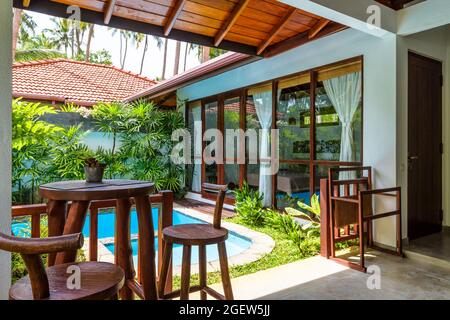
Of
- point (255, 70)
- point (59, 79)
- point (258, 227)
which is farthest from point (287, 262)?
point (59, 79)

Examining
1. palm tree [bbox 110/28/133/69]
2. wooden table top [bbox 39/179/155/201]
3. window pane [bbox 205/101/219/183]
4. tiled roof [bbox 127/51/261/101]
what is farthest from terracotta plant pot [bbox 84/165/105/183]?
palm tree [bbox 110/28/133/69]

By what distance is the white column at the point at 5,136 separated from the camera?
76.2 inches

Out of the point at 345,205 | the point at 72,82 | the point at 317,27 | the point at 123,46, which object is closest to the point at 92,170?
the point at 345,205

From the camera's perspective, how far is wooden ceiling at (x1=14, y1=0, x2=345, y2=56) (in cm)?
363

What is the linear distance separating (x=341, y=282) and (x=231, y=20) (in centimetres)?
341

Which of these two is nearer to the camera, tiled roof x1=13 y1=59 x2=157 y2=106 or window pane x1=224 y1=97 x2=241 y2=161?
window pane x1=224 y1=97 x2=241 y2=161

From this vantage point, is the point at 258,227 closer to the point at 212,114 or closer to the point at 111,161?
the point at 212,114

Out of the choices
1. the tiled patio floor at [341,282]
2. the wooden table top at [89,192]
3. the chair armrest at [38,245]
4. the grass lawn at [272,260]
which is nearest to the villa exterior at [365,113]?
the tiled patio floor at [341,282]

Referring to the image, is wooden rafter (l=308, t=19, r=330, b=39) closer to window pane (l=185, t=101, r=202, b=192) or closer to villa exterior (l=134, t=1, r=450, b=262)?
villa exterior (l=134, t=1, r=450, b=262)

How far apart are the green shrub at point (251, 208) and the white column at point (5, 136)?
3913 millimetres

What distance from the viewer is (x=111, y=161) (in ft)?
23.4

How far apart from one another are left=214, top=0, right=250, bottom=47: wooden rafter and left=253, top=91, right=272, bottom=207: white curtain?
5.31 feet

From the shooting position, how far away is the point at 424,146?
415 cm
